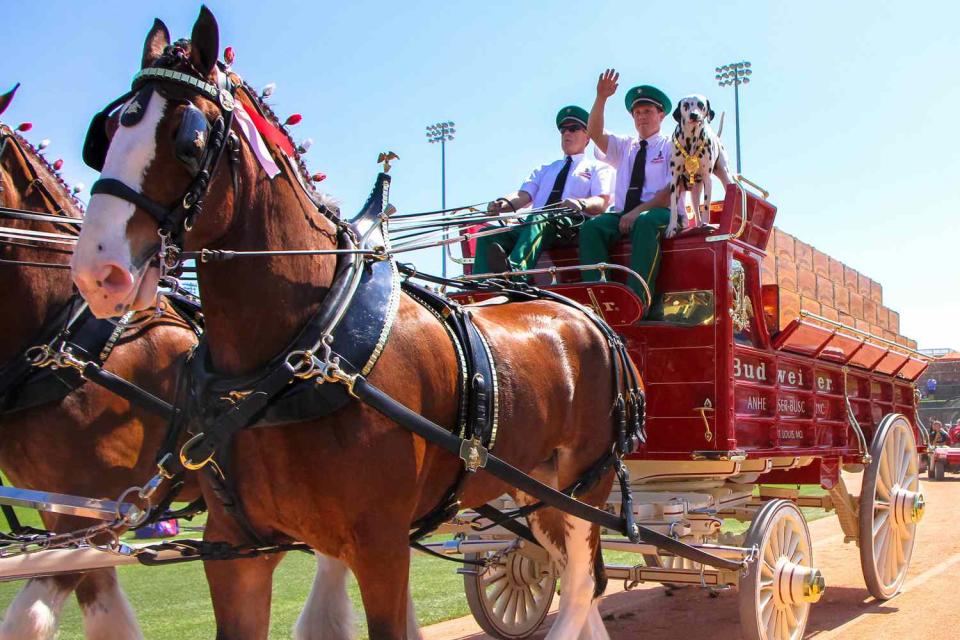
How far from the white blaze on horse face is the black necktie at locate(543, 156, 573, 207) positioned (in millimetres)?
3899

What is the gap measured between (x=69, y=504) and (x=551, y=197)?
3893 millimetres

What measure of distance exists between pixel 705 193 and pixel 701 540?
80.4 inches

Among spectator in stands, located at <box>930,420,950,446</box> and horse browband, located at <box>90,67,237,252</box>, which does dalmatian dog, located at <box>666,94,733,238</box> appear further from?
spectator in stands, located at <box>930,420,950,446</box>

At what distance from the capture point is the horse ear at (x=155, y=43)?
2859mm

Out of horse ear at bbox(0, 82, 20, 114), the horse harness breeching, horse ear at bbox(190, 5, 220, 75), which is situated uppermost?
horse ear at bbox(0, 82, 20, 114)

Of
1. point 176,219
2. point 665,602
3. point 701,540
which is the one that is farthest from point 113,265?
point 665,602

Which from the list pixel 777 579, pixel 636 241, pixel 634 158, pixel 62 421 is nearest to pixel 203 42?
pixel 62 421

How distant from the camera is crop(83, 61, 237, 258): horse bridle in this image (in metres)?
2.61

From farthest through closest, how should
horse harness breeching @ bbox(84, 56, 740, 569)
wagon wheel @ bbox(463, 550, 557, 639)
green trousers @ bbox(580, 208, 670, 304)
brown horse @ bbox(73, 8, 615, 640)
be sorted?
wagon wheel @ bbox(463, 550, 557, 639), green trousers @ bbox(580, 208, 670, 304), horse harness breeching @ bbox(84, 56, 740, 569), brown horse @ bbox(73, 8, 615, 640)

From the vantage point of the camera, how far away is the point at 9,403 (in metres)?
3.97

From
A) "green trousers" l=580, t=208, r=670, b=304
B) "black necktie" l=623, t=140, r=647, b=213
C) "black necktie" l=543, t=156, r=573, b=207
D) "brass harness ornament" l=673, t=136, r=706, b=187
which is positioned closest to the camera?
"green trousers" l=580, t=208, r=670, b=304

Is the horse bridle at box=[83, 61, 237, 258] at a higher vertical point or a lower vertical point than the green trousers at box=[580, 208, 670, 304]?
lower

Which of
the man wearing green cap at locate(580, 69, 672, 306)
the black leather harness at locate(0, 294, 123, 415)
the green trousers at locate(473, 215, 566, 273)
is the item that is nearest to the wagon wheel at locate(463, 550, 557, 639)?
the green trousers at locate(473, 215, 566, 273)

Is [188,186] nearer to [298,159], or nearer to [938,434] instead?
[298,159]
